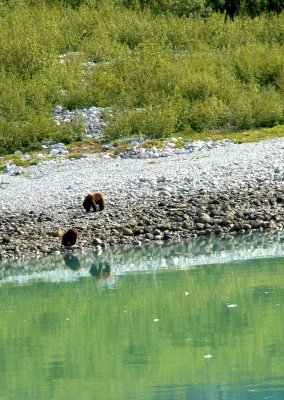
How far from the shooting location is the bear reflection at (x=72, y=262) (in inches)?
665

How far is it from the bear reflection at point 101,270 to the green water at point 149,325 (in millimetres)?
22

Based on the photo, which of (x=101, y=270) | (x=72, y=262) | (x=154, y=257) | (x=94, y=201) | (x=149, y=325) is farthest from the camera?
(x=94, y=201)

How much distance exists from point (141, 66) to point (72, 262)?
47.0 feet

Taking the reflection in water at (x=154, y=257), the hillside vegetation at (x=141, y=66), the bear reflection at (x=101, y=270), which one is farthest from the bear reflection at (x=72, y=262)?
the hillside vegetation at (x=141, y=66)

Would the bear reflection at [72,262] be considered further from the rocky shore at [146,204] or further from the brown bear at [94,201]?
the brown bear at [94,201]

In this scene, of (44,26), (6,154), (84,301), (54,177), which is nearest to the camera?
(84,301)

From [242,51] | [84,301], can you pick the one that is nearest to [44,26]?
[242,51]

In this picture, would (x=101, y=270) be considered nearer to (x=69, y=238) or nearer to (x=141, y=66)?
(x=69, y=238)

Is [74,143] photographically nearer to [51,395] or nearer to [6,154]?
[6,154]

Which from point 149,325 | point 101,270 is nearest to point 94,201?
point 101,270

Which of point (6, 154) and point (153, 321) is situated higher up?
point (153, 321)

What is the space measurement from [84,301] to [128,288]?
87 centimetres

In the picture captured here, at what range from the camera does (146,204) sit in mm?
19125

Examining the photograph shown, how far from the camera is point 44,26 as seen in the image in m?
34.9
